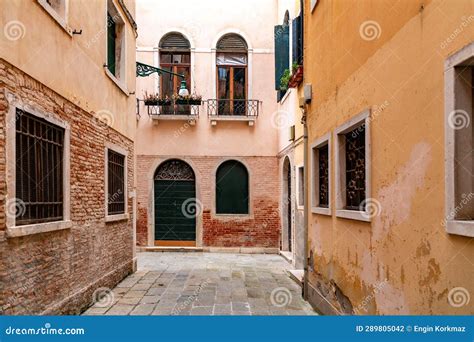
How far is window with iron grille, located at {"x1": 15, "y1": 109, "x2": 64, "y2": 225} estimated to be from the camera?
455 cm

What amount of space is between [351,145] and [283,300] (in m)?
3.21

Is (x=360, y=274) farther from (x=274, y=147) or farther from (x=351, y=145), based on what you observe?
(x=274, y=147)

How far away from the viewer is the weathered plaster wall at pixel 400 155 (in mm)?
2990

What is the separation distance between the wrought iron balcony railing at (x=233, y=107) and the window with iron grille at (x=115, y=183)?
16.2 ft

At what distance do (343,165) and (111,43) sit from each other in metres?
5.79

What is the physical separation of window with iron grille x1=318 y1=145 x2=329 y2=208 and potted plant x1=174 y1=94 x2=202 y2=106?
684cm

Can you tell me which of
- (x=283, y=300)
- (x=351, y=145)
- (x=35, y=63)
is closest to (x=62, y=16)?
(x=35, y=63)

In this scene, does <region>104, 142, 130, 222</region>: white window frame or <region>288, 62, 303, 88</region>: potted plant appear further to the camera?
<region>288, 62, 303, 88</region>: potted plant

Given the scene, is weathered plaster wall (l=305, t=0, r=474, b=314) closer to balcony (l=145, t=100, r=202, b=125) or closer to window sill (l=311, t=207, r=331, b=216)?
window sill (l=311, t=207, r=331, b=216)

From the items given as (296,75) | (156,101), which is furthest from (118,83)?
(156,101)

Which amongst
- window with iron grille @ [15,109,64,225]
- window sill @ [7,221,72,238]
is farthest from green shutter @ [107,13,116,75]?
window sill @ [7,221,72,238]

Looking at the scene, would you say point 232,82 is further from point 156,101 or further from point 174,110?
point 156,101

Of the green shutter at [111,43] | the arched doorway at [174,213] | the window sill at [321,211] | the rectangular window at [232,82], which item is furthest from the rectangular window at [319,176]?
the arched doorway at [174,213]

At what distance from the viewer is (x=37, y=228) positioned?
15.6ft
